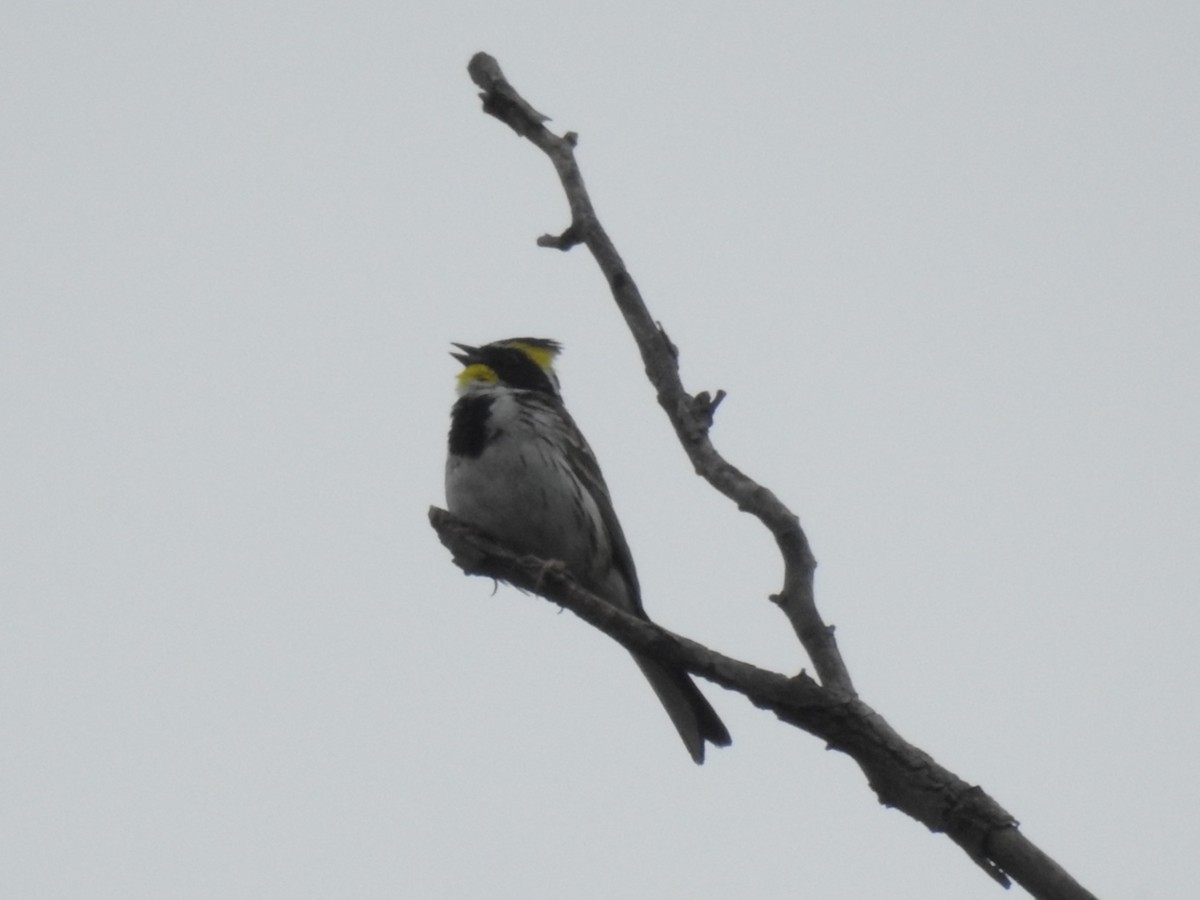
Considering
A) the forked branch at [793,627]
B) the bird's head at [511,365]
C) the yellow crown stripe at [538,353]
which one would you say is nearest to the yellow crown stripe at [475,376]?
the bird's head at [511,365]

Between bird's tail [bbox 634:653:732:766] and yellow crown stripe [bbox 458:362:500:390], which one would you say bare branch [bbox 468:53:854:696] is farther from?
yellow crown stripe [bbox 458:362:500:390]

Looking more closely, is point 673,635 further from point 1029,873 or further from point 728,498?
point 1029,873

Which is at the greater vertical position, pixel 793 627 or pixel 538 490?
pixel 538 490

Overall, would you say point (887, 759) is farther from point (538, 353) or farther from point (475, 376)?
point (538, 353)

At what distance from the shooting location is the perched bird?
25.1 feet

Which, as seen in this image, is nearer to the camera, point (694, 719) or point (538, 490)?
point (694, 719)

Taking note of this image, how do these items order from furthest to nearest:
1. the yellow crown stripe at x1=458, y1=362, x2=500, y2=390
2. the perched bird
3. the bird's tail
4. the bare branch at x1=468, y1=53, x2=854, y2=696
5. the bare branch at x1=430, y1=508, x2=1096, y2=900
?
the yellow crown stripe at x1=458, y1=362, x2=500, y2=390 < the perched bird < the bird's tail < the bare branch at x1=468, y1=53, x2=854, y2=696 < the bare branch at x1=430, y1=508, x2=1096, y2=900

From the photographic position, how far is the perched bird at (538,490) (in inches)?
302

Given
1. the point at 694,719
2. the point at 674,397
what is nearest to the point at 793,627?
the point at 674,397

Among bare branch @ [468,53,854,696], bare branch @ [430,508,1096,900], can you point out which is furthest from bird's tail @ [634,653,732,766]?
bare branch @ [430,508,1096,900]

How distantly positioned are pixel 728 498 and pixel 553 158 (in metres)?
1.57

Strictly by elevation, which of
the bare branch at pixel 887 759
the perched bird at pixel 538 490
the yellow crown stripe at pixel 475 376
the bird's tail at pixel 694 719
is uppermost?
the yellow crown stripe at pixel 475 376

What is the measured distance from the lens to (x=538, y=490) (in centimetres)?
766

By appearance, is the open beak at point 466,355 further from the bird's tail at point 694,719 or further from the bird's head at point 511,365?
the bird's tail at point 694,719
